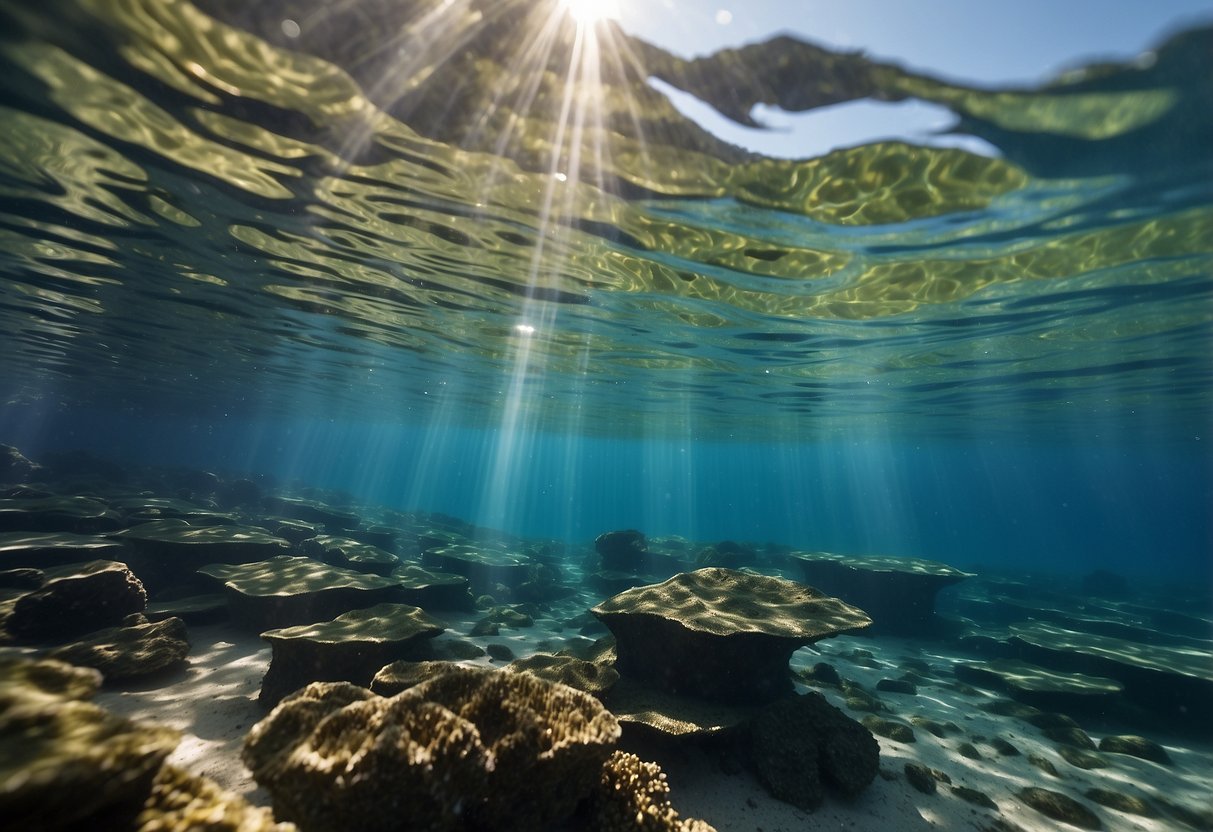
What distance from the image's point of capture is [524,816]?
393 cm

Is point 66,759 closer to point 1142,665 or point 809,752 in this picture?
point 809,752

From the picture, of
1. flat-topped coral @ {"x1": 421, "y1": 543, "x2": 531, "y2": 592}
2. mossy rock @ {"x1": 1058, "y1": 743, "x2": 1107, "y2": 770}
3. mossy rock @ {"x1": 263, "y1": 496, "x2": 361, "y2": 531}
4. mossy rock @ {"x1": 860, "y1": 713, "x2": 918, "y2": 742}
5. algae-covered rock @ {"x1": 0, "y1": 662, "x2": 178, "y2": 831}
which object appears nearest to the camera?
algae-covered rock @ {"x1": 0, "y1": 662, "x2": 178, "y2": 831}

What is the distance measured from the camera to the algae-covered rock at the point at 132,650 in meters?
7.30

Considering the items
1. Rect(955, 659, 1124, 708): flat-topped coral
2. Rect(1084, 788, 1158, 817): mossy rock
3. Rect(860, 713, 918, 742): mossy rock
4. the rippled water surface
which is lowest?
Rect(1084, 788, 1158, 817): mossy rock

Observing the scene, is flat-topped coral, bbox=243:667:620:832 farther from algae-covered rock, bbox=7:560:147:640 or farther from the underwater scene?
algae-covered rock, bbox=7:560:147:640

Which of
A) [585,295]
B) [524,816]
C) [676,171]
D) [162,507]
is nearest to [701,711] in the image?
[524,816]

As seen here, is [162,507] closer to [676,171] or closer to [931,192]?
[676,171]

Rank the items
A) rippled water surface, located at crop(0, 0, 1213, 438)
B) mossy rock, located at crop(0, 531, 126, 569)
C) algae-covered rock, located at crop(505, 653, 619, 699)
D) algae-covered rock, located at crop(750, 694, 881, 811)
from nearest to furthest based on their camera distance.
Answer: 1. algae-covered rock, located at crop(750, 694, 881, 811)
2. rippled water surface, located at crop(0, 0, 1213, 438)
3. algae-covered rock, located at crop(505, 653, 619, 699)
4. mossy rock, located at crop(0, 531, 126, 569)

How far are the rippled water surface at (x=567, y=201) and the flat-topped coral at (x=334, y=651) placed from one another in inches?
320

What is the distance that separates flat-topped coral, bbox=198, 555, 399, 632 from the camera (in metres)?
9.85

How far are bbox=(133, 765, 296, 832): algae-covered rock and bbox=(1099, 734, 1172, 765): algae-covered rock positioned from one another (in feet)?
43.0

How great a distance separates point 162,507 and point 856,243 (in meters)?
22.4

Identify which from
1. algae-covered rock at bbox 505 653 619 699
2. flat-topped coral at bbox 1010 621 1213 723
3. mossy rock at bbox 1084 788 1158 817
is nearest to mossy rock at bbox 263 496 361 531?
algae-covered rock at bbox 505 653 619 699

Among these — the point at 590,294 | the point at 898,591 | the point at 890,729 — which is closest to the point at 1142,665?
the point at 898,591
